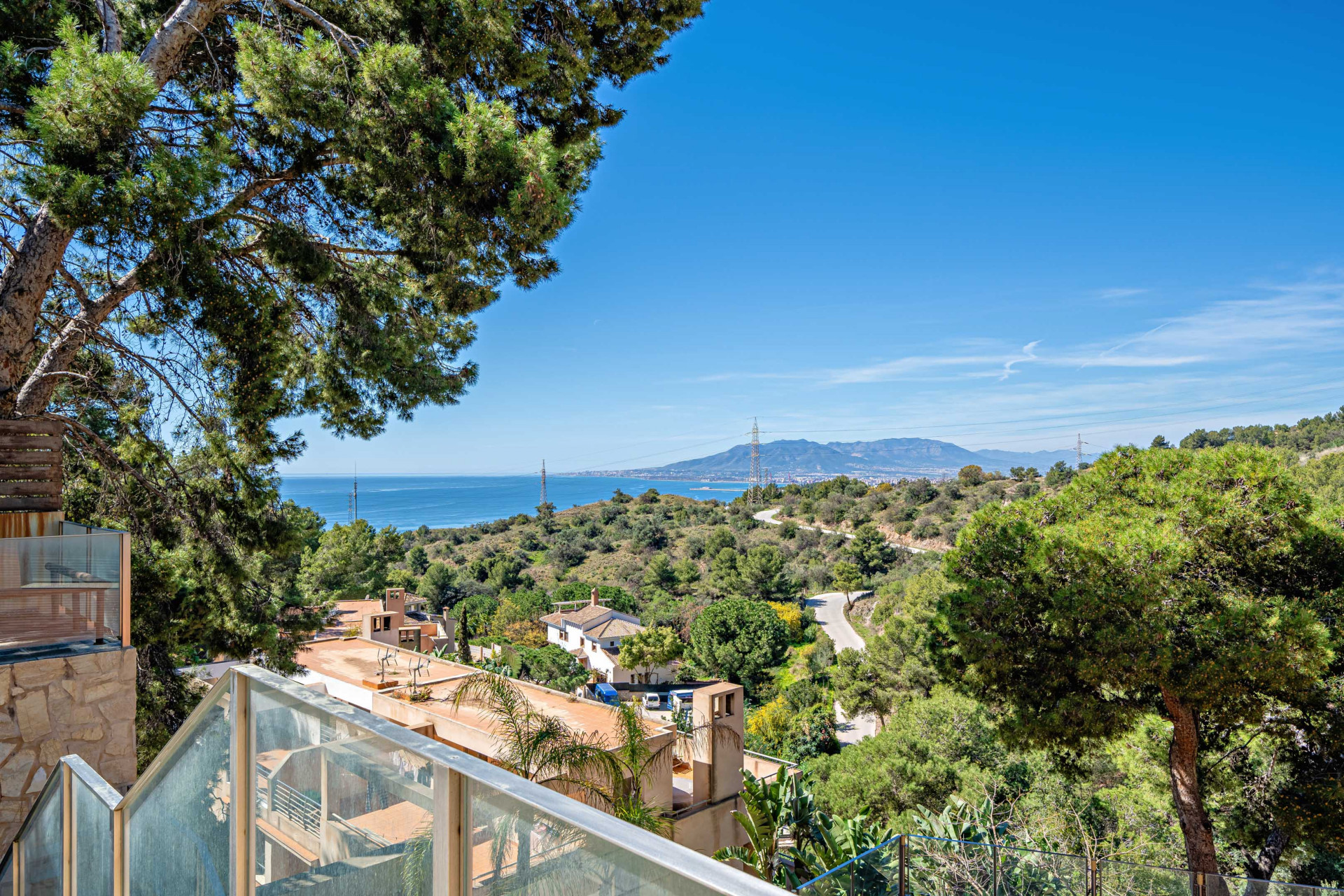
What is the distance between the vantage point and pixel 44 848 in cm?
316

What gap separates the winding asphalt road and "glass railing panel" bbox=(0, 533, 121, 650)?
18.3 meters

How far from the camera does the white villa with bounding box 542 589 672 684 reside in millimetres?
34219

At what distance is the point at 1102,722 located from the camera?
9.04 m

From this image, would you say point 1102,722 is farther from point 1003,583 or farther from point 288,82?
point 288,82

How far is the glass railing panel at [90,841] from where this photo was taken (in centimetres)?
254

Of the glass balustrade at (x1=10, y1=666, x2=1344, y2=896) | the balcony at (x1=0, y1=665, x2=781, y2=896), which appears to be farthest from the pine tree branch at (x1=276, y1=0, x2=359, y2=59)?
the balcony at (x1=0, y1=665, x2=781, y2=896)

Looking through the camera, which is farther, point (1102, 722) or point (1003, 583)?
point (1003, 583)

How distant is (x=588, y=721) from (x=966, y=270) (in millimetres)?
57677

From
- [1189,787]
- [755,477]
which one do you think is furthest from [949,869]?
[755,477]

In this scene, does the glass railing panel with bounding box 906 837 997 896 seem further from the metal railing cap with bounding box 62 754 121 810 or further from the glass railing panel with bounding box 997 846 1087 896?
the metal railing cap with bounding box 62 754 121 810

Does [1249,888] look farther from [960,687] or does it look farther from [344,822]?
[344,822]

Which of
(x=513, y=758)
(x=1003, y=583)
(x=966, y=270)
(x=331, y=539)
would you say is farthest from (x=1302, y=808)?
(x=966, y=270)

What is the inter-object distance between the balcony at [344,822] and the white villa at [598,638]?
31.2 meters

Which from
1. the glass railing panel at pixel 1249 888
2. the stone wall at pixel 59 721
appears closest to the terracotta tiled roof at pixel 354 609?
the stone wall at pixel 59 721
